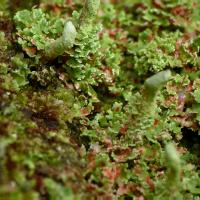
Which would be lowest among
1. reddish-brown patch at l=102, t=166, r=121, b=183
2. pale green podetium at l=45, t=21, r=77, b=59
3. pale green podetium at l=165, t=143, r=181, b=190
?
pale green podetium at l=165, t=143, r=181, b=190

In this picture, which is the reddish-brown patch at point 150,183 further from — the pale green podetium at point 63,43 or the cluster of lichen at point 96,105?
the pale green podetium at point 63,43

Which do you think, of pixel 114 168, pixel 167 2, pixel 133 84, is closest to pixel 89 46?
pixel 133 84

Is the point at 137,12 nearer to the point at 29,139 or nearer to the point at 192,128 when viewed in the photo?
the point at 192,128

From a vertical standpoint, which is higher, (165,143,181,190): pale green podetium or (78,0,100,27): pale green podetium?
(78,0,100,27): pale green podetium

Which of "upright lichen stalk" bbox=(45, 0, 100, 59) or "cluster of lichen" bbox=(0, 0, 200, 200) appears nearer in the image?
"cluster of lichen" bbox=(0, 0, 200, 200)

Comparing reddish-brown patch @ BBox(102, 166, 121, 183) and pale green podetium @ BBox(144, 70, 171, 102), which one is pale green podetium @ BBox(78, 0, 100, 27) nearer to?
pale green podetium @ BBox(144, 70, 171, 102)

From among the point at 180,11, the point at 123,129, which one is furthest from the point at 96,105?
the point at 180,11

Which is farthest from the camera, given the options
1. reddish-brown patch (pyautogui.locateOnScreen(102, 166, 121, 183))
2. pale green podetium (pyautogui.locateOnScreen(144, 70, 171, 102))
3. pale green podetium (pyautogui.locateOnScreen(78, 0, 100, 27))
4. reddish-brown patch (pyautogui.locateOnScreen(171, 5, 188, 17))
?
reddish-brown patch (pyautogui.locateOnScreen(171, 5, 188, 17))

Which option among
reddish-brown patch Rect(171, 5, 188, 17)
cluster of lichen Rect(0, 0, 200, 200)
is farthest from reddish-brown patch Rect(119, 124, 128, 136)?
reddish-brown patch Rect(171, 5, 188, 17)
